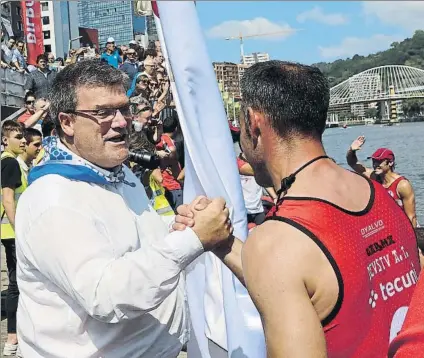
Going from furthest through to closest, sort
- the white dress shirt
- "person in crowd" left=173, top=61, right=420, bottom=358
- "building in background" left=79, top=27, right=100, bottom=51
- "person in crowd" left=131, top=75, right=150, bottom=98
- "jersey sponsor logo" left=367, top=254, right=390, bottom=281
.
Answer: "building in background" left=79, top=27, right=100, bottom=51 → "person in crowd" left=131, top=75, right=150, bottom=98 → the white dress shirt → "jersey sponsor logo" left=367, top=254, right=390, bottom=281 → "person in crowd" left=173, top=61, right=420, bottom=358

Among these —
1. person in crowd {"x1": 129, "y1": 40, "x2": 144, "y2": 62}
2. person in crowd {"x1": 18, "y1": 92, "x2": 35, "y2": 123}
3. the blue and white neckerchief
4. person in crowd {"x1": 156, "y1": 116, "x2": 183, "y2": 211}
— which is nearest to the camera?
the blue and white neckerchief

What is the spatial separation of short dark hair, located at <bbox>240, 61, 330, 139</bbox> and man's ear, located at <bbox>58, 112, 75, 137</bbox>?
77 centimetres

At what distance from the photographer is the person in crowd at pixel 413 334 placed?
1415 millimetres

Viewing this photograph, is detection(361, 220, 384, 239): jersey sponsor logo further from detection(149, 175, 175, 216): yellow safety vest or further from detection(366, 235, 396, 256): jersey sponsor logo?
→ detection(149, 175, 175, 216): yellow safety vest

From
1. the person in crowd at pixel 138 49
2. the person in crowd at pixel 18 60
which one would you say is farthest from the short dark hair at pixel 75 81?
the person in crowd at pixel 18 60

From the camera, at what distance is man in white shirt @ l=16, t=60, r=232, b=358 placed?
2.03 meters

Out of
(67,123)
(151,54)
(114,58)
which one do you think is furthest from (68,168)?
(114,58)

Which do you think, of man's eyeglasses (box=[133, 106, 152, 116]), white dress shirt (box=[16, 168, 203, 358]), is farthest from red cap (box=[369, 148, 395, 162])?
white dress shirt (box=[16, 168, 203, 358])

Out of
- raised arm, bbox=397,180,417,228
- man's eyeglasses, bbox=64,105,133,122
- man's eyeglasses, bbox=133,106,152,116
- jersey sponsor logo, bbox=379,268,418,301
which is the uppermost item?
man's eyeglasses, bbox=64,105,133,122

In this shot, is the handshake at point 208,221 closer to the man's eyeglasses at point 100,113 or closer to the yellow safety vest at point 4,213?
the man's eyeglasses at point 100,113

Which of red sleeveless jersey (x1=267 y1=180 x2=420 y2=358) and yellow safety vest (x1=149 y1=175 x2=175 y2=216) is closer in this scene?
red sleeveless jersey (x1=267 y1=180 x2=420 y2=358)

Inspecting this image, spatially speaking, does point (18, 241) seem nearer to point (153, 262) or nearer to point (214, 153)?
point (153, 262)

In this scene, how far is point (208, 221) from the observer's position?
2145 millimetres

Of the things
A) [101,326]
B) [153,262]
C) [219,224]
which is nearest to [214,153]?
[219,224]
